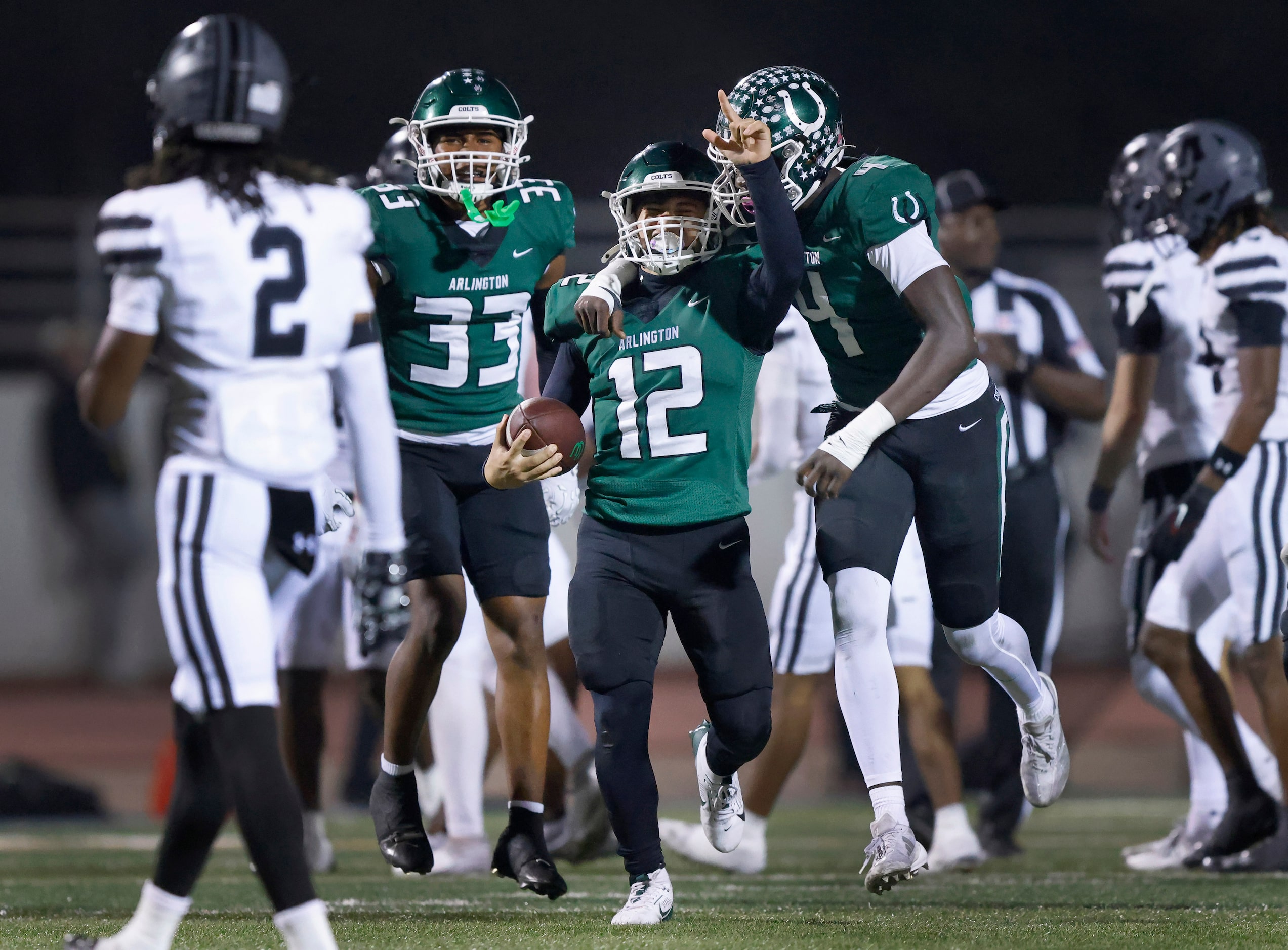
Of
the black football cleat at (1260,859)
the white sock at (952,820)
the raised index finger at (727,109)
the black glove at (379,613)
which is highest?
the raised index finger at (727,109)

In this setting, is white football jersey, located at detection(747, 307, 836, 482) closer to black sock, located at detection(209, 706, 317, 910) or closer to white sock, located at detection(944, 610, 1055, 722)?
white sock, located at detection(944, 610, 1055, 722)

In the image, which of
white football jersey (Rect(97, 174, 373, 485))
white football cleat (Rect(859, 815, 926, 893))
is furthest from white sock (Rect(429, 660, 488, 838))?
white football jersey (Rect(97, 174, 373, 485))

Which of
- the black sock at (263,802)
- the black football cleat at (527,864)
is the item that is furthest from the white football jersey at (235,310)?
the black football cleat at (527,864)

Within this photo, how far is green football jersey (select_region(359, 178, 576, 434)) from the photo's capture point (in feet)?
14.1

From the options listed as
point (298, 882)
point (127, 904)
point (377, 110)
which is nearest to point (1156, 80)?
point (377, 110)

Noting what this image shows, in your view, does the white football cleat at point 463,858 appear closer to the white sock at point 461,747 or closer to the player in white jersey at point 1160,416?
the white sock at point 461,747

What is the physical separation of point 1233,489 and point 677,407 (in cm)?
209

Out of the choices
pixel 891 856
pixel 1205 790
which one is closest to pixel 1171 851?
pixel 1205 790

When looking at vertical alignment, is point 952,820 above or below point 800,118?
below

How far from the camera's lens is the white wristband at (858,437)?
3777mm

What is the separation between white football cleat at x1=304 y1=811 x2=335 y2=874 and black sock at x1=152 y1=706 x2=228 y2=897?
2410mm

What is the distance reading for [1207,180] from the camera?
5.31 m

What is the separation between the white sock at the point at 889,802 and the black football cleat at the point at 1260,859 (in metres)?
1.67

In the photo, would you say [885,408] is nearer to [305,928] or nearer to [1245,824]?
[305,928]
